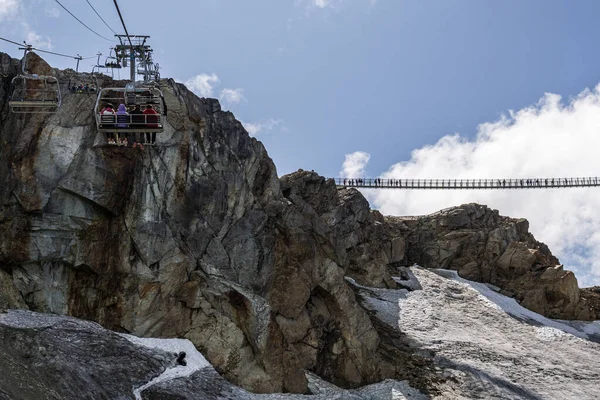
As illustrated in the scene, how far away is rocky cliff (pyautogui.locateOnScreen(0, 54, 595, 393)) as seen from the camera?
2452 cm

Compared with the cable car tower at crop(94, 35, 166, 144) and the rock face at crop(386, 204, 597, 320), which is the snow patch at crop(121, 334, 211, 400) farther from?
the rock face at crop(386, 204, 597, 320)

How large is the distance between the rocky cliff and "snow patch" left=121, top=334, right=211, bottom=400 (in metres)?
0.70

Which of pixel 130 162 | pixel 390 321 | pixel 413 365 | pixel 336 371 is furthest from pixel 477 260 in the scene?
pixel 130 162

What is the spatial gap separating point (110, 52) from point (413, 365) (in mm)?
27889

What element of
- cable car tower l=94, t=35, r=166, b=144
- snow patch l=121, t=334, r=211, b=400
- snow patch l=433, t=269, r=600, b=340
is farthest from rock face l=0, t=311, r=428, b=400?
snow patch l=433, t=269, r=600, b=340

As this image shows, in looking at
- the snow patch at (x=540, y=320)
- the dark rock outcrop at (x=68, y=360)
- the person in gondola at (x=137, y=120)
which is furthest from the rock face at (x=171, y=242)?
the snow patch at (x=540, y=320)

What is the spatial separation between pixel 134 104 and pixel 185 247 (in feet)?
25.8

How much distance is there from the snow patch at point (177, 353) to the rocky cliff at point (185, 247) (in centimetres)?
70

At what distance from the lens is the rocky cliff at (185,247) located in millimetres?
24516

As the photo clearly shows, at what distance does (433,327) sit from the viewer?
45250mm

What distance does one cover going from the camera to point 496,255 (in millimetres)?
62719

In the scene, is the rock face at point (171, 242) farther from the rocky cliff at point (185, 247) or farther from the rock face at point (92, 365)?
the rock face at point (92, 365)

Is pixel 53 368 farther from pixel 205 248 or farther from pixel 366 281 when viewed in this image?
pixel 366 281

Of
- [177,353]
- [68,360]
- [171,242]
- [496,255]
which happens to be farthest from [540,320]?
[68,360]
